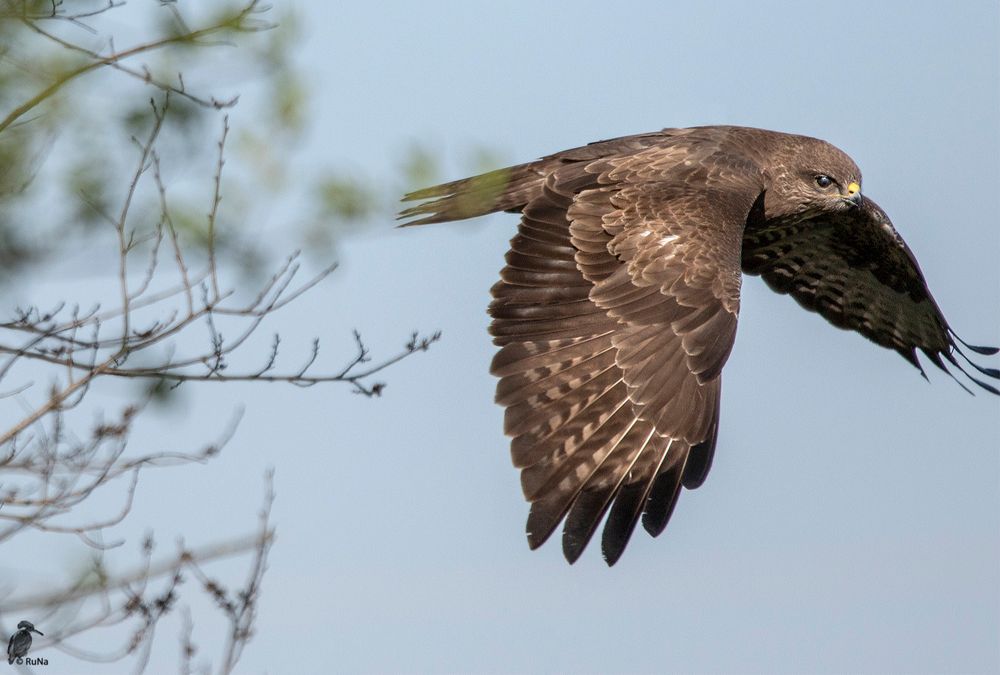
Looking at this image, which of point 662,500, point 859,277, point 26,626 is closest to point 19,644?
point 26,626

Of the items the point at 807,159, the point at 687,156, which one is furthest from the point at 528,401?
the point at 807,159

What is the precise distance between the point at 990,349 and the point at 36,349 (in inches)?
246

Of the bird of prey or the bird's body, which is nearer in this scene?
the bird's body

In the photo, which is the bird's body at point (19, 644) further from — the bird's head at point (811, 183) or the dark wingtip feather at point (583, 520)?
the bird's head at point (811, 183)

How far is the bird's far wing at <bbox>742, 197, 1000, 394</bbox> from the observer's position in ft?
27.8

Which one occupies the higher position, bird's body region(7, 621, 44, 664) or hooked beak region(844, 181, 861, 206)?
hooked beak region(844, 181, 861, 206)

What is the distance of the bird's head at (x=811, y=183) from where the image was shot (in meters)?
7.93

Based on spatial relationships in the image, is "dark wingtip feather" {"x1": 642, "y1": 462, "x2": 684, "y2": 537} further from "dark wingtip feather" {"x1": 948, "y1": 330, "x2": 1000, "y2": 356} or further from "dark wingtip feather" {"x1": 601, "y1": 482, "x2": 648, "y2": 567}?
"dark wingtip feather" {"x1": 948, "y1": 330, "x2": 1000, "y2": 356}

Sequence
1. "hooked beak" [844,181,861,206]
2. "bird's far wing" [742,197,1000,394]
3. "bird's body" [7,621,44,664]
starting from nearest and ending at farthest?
"bird's body" [7,621,44,664] → "hooked beak" [844,181,861,206] → "bird's far wing" [742,197,1000,394]

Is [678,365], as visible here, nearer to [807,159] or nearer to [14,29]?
[807,159]

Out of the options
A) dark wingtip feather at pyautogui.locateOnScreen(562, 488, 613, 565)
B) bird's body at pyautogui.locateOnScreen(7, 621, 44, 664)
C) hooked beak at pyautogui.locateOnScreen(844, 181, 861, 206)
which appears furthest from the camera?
hooked beak at pyautogui.locateOnScreen(844, 181, 861, 206)

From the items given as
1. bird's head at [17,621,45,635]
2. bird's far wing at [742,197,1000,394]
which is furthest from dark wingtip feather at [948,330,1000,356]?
bird's head at [17,621,45,635]

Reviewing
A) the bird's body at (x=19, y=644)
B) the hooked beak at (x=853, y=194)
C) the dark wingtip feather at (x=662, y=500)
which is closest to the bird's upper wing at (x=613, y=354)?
the dark wingtip feather at (x=662, y=500)

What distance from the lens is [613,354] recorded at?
624cm
